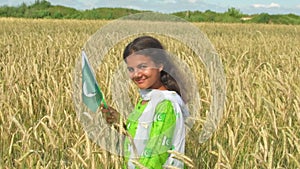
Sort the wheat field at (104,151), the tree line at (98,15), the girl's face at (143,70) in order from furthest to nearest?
the tree line at (98,15) < the girl's face at (143,70) < the wheat field at (104,151)

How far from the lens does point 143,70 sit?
5.03 feet

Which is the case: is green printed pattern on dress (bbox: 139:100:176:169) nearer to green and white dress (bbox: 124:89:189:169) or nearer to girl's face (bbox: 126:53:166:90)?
green and white dress (bbox: 124:89:189:169)

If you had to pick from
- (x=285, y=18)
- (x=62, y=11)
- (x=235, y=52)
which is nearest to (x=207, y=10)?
(x=285, y=18)

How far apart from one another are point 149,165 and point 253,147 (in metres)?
0.81

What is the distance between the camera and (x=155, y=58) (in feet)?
5.12

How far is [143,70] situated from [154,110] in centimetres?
14

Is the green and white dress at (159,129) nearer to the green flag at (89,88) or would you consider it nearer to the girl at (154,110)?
the girl at (154,110)

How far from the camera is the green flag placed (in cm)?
146

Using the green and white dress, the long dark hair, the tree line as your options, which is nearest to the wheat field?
the green and white dress

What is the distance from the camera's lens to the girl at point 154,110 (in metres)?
1.44

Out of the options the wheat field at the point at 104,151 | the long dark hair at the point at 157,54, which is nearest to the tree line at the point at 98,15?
the wheat field at the point at 104,151

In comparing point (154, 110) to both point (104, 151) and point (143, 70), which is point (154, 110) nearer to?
point (143, 70)

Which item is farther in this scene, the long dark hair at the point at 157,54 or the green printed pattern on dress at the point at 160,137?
the long dark hair at the point at 157,54

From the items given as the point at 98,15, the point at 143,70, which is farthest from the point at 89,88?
the point at 98,15
